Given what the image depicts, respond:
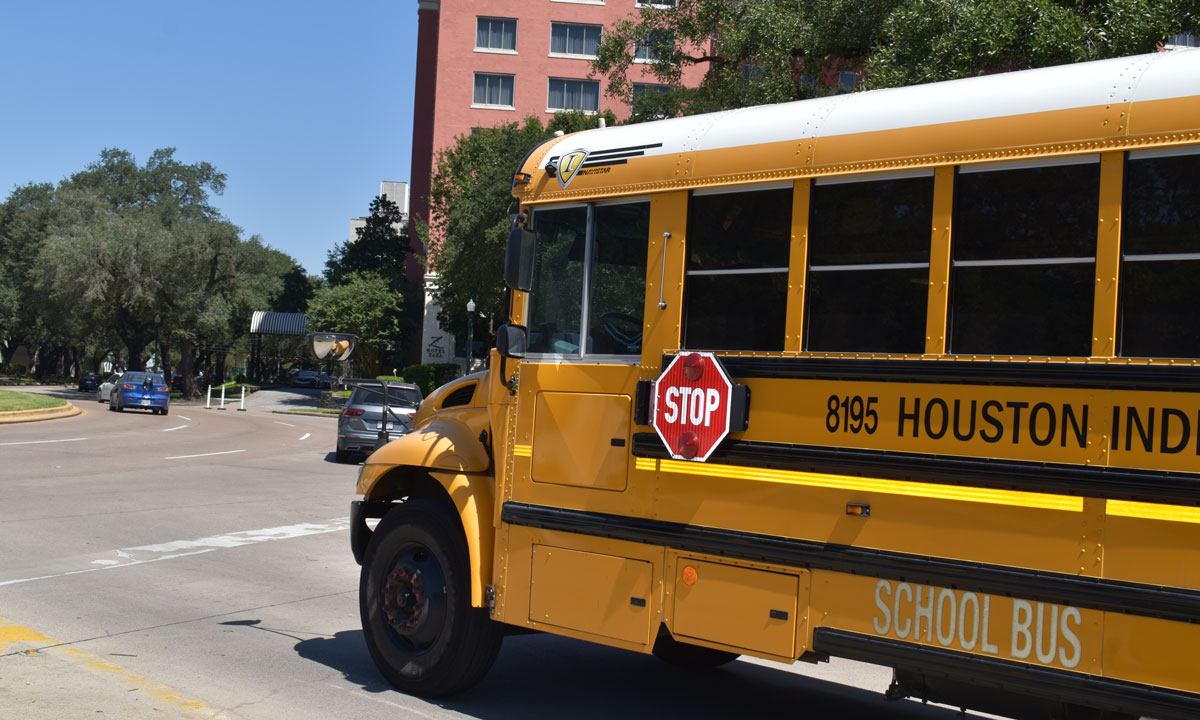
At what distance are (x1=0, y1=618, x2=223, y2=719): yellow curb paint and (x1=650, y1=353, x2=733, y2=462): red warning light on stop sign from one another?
280 cm

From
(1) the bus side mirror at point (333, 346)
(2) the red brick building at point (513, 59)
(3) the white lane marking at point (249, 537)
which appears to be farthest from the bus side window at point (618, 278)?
(2) the red brick building at point (513, 59)

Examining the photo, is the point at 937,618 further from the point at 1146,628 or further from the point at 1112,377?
the point at 1112,377

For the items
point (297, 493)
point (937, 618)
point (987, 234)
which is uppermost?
point (987, 234)

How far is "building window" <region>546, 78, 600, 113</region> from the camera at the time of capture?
56156 mm

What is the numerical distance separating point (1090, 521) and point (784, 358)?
4.74 ft

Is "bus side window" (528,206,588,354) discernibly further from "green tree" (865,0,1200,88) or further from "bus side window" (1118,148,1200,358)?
"green tree" (865,0,1200,88)

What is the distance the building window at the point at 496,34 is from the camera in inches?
2213

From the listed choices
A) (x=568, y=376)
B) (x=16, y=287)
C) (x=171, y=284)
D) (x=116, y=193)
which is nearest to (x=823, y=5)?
(x=568, y=376)

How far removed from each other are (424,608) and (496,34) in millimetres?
53558

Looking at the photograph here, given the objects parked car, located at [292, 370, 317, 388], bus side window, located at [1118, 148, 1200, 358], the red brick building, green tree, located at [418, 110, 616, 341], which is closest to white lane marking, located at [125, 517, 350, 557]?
bus side window, located at [1118, 148, 1200, 358]

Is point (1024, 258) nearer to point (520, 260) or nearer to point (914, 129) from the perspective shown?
point (914, 129)

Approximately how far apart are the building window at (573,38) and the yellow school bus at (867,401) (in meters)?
52.0

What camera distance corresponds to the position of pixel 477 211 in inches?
1647

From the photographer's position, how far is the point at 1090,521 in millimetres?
4023
